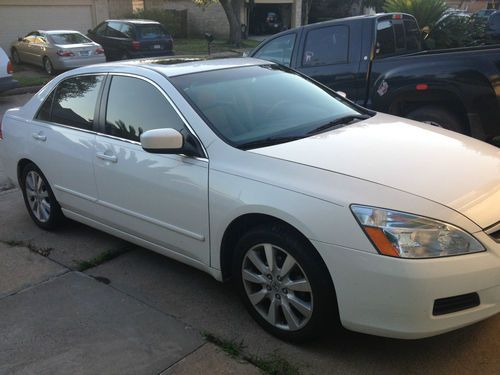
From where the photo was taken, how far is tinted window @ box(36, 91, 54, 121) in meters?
4.87

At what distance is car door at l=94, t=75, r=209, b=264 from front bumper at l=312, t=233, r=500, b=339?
0.98m

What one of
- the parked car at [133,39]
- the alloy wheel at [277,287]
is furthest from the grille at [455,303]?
the parked car at [133,39]

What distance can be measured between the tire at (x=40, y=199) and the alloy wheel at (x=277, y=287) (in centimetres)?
239

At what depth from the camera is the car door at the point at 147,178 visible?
3463mm

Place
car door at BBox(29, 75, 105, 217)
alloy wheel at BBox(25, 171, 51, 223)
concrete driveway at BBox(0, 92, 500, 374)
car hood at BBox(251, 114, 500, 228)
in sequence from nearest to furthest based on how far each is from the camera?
1. car hood at BBox(251, 114, 500, 228)
2. concrete driveway at BBox(0, 92, 500, 374)
3. car door at BBox(29, 75, 105, 217)
4. alloy wheel at BBox(25, 171, 51, 223)

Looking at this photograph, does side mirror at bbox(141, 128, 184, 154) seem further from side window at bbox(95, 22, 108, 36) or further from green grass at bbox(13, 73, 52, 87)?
side window at bbox(95, 22, 108, 36)

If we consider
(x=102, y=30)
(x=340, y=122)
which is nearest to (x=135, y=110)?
(x=340, y=122)

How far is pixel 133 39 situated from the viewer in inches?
761

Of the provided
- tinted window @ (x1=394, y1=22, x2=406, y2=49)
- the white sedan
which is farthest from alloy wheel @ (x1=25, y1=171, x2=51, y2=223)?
tinted window @ (x1=394, y1=22, x2=406, y2=49)

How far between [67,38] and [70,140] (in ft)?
48.0

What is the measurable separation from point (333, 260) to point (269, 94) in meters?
1.67

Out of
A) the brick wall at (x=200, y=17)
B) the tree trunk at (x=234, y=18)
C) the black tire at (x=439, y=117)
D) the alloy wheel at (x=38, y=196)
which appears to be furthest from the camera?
the brick wall at (x=200, y=17)

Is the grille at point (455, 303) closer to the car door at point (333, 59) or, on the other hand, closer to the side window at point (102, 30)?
the car door at point (333, 59)

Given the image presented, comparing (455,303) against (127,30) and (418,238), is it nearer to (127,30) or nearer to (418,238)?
(418,238)
